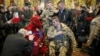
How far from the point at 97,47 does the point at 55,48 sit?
1.14 meters

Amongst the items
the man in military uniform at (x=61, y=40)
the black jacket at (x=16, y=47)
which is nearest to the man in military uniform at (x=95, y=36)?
the man in military uniform at (x=61, y=40)

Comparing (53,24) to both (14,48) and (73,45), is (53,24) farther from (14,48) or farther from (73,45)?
(14,48)

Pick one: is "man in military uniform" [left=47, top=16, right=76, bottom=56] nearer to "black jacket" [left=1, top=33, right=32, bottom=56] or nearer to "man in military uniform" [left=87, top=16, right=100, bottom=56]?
"man in military uniform" [left=87, top=16, right=100, bottom=56]

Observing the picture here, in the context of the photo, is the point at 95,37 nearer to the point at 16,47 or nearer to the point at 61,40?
the point at 61,40

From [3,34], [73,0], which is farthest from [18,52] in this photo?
[73,0]

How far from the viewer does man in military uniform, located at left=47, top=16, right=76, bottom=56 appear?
6668 millimetres

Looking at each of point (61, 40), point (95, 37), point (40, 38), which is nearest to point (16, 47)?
point (40, 38)

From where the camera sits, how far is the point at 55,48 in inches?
267

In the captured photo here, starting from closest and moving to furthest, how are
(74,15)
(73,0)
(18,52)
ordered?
(18,52) < (74,15) < (73,0)

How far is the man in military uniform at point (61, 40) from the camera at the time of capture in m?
6.67

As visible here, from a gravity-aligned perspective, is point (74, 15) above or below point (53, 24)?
below

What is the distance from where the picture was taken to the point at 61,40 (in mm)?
6680

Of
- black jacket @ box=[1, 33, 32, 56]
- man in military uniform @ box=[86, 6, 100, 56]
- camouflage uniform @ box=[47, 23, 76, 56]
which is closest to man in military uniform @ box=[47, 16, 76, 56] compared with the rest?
camouflage uniform @ box=[47, 23, 76, 56]

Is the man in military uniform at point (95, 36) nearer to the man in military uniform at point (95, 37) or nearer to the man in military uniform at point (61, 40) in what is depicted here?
the man in military uniform at point (95, 37)
